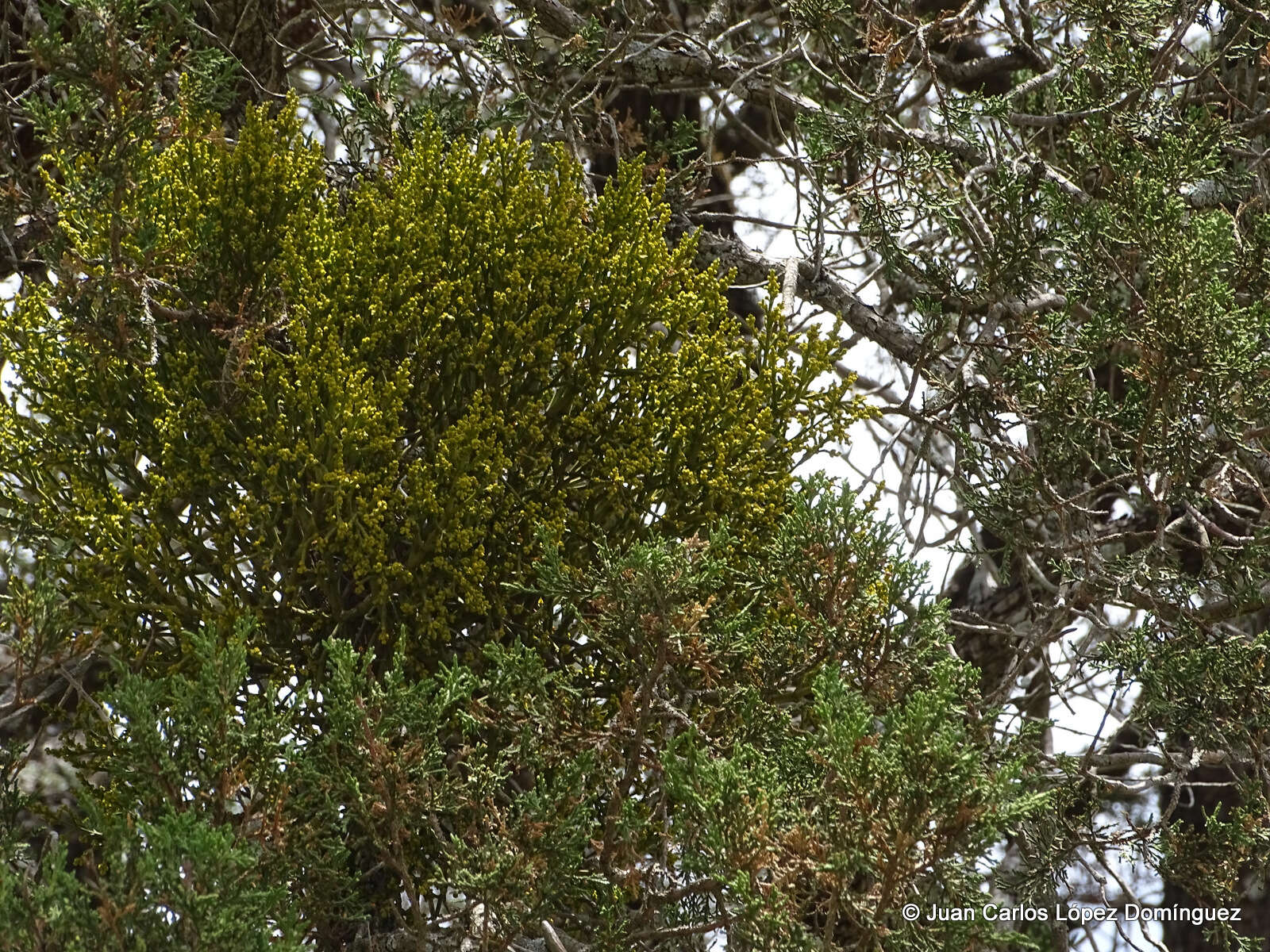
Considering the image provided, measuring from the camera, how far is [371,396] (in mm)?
2441

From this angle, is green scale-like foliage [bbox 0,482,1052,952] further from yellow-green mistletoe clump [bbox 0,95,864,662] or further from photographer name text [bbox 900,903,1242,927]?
yellow-green mistletoe clump [bbox 0,95,864,662]

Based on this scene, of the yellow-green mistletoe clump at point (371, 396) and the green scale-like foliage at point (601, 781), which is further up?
the yellow-green mistletoe clump at point (371, 396)

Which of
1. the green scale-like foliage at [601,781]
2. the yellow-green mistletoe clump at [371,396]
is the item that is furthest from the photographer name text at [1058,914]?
the yellow-green mistletoe clump at [371,396]

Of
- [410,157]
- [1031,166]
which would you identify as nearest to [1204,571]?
[1031,166]

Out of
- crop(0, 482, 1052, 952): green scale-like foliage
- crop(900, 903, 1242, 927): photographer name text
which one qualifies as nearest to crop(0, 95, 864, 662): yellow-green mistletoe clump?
crop(0, 482, 1052, 952): green scale-like foliage

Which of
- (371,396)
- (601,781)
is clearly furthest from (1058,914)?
(371,396)

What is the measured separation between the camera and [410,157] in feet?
8.98

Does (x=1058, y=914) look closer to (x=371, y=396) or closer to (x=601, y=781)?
(x=601, y=781)

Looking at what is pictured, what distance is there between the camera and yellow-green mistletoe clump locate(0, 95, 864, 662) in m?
2.43

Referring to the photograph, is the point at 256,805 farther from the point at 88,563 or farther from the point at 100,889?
the point at 88,563

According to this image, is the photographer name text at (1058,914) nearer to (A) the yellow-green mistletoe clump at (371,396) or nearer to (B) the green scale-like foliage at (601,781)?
(B) the green scale-like foliage at (601,781)

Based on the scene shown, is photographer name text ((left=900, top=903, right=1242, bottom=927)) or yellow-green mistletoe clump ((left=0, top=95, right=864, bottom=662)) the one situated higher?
yellow-green mistletoe clump ((left=0, top=95, right=864, bottom=662))

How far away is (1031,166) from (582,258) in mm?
1515

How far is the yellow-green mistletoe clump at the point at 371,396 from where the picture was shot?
243 centimetres
